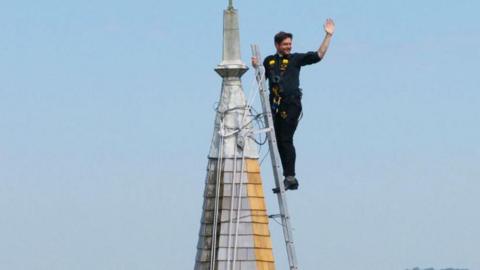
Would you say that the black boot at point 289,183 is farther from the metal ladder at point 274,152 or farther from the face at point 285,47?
the face at point 285,47

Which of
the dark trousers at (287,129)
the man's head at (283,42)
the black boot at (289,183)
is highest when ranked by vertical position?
the man's head at (283,42)

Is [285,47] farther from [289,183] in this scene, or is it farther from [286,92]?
[289,183]

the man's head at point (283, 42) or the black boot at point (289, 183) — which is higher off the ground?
the man's head at point (283, 42)

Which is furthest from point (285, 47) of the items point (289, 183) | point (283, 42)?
point (289, 183)

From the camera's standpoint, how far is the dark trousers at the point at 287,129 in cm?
3297

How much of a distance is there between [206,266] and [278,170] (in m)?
2.13

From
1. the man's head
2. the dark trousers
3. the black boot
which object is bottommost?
the black boot

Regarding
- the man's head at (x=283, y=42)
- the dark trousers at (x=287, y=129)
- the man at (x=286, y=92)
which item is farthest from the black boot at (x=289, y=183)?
the man's head at (x=283, y=42)

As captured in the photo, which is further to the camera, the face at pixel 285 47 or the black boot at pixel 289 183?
the black boot at pixel 289 183

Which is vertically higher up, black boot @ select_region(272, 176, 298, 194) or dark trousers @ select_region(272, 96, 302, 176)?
dark trousers @ select_region(272, 96, 302, 176)

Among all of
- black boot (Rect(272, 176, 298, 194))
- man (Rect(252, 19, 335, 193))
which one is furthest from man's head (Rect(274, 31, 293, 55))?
black boot (Rect(272, 176, 298, 194))

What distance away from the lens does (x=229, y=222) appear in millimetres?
33625

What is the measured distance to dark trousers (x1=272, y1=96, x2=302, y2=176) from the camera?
3297 centimetres

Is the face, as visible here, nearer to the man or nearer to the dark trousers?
the man
